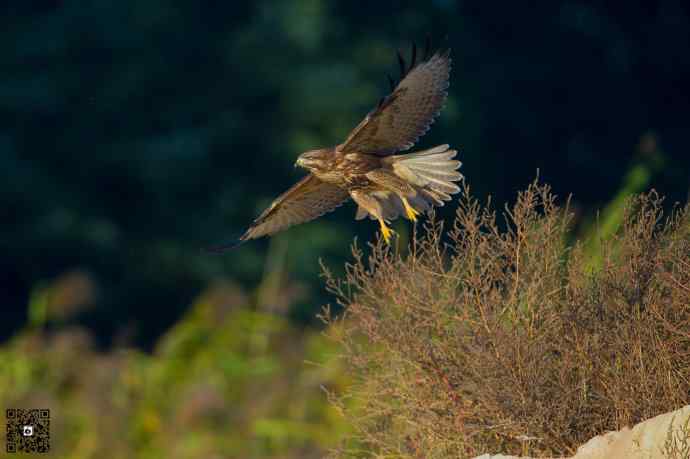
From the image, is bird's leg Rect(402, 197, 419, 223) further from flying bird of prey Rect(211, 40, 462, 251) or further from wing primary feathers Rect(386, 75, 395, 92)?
wing primary feathers Rect(386, 75, 395, 92)

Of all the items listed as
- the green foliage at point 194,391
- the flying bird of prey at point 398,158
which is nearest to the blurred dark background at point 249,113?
the green foliage at point 194,391

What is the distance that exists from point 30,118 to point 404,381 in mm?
12857

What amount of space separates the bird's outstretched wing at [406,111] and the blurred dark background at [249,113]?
357 inches

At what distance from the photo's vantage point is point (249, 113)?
58.2ft

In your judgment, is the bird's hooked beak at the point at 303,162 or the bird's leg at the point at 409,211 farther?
the bird's hooked beak at the point at 303,162

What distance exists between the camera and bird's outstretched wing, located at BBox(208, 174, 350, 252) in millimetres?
6824

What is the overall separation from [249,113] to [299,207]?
11.0m

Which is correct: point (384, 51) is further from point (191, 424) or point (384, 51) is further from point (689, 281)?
point (689, 281)

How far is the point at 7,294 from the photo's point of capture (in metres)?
16.2

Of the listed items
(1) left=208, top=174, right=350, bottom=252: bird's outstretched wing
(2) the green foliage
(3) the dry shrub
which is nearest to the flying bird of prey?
(1) left=208, top=174, right=350, bottom=252: bird's outstretched wing

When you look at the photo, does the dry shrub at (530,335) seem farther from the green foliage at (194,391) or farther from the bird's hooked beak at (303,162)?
the green foliage at (194,391)

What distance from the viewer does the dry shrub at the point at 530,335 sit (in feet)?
13.8

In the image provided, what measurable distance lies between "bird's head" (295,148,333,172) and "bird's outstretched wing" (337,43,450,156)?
98 millimetres

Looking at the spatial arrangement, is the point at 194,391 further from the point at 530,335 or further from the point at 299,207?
the point at 530,335
